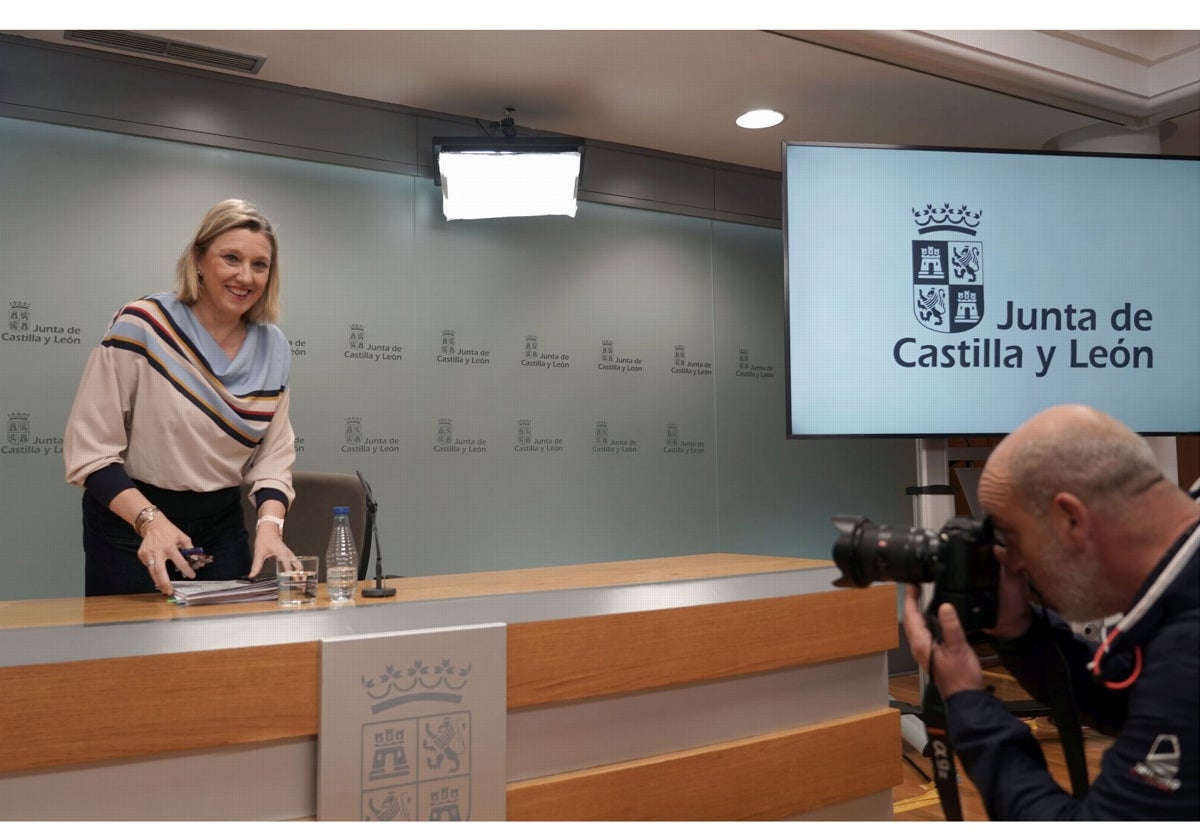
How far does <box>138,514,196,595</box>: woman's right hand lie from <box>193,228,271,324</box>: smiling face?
496 millimetres

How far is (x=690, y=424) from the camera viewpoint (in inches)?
173

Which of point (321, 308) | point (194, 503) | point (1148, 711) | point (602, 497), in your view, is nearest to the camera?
point (1148, 711)

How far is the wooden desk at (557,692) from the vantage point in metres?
1.44

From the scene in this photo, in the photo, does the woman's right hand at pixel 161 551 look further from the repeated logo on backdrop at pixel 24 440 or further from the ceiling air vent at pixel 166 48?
the ceiling air vent at pixel 166 48

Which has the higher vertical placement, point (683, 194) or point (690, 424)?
point (683, 194)

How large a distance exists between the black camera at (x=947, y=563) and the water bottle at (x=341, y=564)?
1001mm

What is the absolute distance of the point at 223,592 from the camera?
183cm

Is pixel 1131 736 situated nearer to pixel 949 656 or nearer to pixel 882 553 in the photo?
pixel 949 656

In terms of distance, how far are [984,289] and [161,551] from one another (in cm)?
254

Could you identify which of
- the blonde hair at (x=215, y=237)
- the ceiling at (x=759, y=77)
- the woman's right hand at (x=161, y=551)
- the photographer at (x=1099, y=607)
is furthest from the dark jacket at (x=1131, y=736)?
the ceiling at (x=759, y=77)

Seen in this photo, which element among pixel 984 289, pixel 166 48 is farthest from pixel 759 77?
pixel 166 48

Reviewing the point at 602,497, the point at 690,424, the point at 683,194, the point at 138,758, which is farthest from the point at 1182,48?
the point at 138,758

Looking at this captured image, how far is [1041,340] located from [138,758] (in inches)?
113
